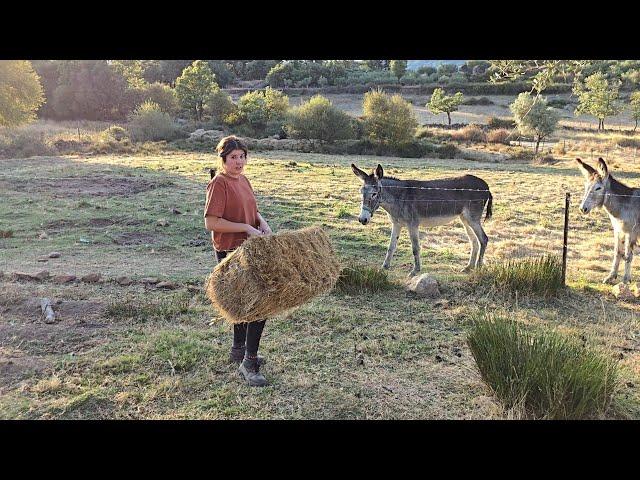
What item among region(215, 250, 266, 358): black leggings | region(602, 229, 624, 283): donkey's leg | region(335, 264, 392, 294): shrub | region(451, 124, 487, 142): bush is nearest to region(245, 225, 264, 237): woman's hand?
region(215, 250, 266, 358): black leggings

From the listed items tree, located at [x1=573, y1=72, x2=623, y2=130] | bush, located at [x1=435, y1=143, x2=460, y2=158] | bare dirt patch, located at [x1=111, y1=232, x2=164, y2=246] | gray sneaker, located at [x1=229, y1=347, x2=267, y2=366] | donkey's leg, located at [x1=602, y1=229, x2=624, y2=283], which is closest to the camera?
gray sneaker, located at [x1=229, y1=347, x2=267, y2=366]

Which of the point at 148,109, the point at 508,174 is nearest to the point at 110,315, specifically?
the point at 508,174

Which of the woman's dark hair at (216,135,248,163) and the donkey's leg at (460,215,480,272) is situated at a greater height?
the woman's dark hair at (216,135,248,163)

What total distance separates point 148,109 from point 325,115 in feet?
46.9

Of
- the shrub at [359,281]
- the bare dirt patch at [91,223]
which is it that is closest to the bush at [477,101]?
the bare dirt patch at [91,223]

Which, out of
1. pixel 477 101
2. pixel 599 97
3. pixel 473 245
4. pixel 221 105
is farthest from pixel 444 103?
pixel 473 245

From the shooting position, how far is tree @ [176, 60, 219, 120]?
153 feet

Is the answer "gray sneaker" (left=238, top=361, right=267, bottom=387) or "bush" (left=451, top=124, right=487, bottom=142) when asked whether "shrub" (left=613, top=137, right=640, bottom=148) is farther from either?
"gray sneaker" (left=238, top=361, right=267, bottom=387)

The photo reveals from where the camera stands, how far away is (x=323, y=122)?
118 feet

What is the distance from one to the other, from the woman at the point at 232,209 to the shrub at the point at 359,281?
9.59 feet

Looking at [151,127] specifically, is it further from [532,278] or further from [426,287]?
[532,278]

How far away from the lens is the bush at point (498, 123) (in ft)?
150

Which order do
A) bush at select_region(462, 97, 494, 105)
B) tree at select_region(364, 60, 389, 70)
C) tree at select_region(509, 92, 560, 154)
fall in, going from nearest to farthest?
tree at select_region(509, 92, 560, 154) → bush at select_region(462, 97, 494, 105) → tree at select_region(364, 60, 389, 70)

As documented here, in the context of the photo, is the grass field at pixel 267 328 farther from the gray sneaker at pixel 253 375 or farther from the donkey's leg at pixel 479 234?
the donkey's leg at pixel 479 234
